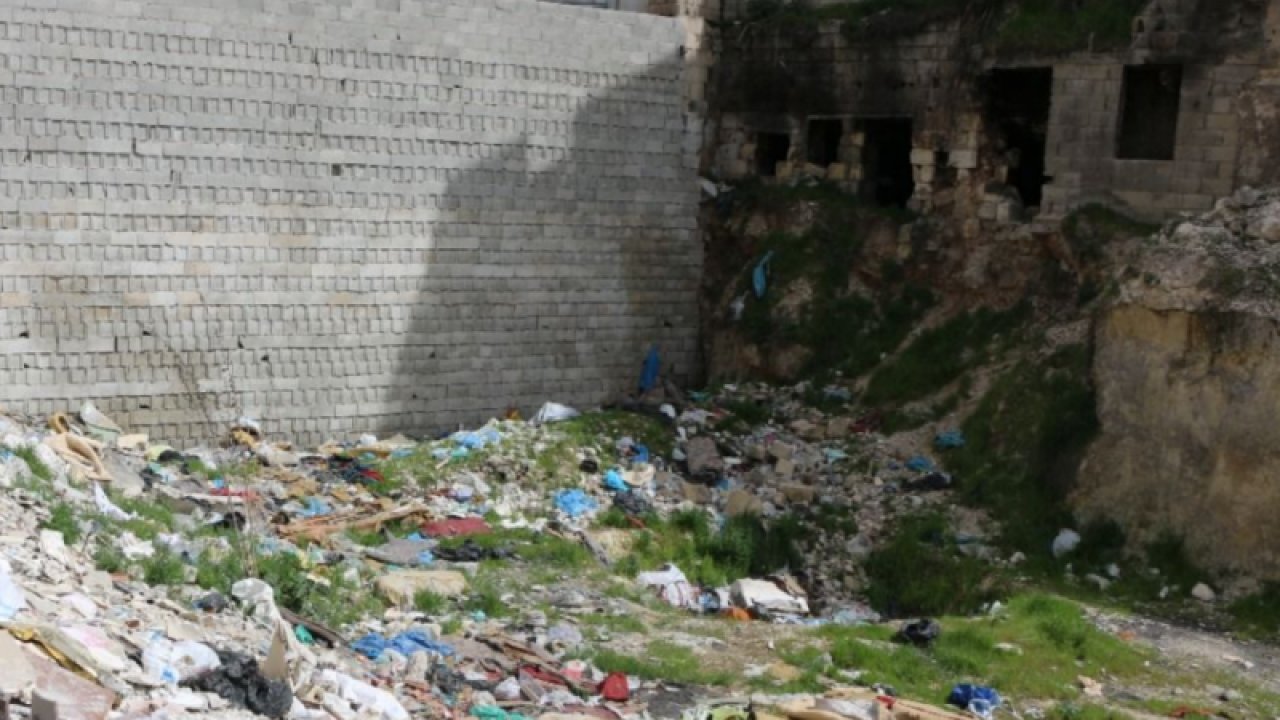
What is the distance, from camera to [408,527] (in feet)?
42.6


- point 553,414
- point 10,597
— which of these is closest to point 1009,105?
point 553,414

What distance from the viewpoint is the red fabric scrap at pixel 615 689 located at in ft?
31.8

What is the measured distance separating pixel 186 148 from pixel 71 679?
7.77 m

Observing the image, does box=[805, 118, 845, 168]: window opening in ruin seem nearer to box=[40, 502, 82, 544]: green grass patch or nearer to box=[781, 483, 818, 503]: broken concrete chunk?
box=[781, 483, 818, 503]: broken concrete chunk

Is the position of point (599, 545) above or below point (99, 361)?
below

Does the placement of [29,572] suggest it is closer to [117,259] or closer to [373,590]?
[373,590]

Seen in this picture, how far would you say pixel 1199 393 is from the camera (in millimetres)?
12375

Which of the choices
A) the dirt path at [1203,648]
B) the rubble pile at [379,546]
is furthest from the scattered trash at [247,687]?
the dirt path at [1203,648]

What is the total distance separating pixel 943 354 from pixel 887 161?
3.12 m

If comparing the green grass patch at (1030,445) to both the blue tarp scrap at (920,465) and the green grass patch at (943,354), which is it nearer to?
the blue tarp scrap at (920,465)

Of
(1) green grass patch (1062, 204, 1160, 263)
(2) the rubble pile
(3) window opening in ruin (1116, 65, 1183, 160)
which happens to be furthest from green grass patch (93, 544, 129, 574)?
(3) window opening in ruin (1116, 65, 1183, 160)

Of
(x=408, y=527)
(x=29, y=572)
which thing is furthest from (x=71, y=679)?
(x=408, y=527)

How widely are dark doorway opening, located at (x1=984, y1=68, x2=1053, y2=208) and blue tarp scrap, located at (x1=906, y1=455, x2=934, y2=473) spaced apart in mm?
3139

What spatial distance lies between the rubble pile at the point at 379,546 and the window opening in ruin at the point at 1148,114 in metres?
3.84
